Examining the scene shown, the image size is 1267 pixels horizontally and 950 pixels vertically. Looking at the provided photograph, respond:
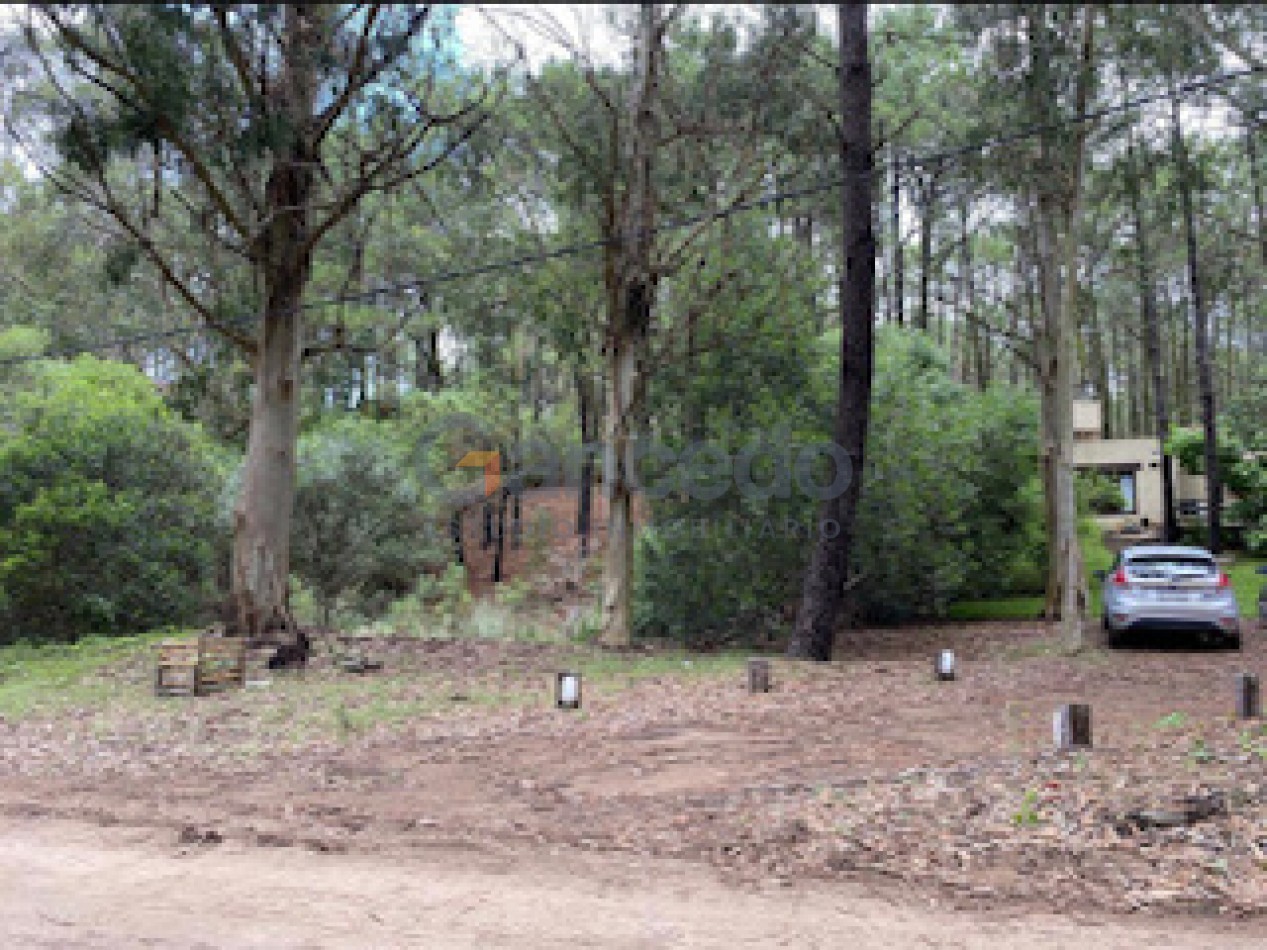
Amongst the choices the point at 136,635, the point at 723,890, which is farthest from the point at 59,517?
the point at 723,890

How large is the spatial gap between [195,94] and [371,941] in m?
11.1

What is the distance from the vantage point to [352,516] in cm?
1938

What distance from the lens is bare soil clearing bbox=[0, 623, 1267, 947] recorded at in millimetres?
4277

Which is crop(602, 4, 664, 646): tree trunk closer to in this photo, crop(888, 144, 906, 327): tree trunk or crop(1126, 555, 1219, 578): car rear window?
crop(1126, 555, 1219, 578): car rear window

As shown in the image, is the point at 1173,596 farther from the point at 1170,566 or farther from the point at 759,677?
the point at 759,677

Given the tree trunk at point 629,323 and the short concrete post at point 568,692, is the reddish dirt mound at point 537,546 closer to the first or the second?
the tree trunk at point 629,323

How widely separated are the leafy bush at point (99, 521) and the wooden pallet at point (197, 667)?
604cm

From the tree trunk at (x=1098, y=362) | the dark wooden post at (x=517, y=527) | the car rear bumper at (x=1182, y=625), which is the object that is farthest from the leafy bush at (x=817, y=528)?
the tree trunk at (x=1098, y=362)

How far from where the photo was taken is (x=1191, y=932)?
13.0 feet

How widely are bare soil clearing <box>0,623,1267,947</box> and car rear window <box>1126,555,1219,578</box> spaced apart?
4411 millimetres

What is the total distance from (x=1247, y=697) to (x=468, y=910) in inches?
248

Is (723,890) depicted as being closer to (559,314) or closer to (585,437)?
(559,314)


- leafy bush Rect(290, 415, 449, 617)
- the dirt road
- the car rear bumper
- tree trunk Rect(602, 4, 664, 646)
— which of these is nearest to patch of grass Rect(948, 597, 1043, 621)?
the car rear bumper

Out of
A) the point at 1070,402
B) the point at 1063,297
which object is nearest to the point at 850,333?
the point at 1063,297
